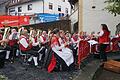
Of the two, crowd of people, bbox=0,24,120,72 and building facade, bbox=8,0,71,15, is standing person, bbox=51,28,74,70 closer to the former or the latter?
crowd of people, bbox=0,24,120,72

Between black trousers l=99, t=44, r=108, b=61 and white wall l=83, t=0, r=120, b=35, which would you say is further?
white wall l=83, t=0, r=120, b=35

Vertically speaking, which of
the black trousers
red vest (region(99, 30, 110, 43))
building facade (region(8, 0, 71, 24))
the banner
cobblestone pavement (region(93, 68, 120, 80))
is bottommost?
cobblestone pavement (region(93, 68, 120, 80))

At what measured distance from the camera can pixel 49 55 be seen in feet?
41.2

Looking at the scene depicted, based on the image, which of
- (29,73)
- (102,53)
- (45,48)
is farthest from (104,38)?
(29,73)

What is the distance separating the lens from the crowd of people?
40.6 ft

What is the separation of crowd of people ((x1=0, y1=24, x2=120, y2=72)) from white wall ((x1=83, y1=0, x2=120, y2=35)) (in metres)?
10.4

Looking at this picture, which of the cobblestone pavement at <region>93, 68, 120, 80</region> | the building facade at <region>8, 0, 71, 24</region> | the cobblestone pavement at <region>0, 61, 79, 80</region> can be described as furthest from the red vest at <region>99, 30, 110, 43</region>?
the building facade at <region>8, 0, 71, 24</region>

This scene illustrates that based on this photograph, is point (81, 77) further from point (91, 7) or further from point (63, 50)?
point (91, 7)

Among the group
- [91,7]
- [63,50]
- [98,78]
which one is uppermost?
[91,7]

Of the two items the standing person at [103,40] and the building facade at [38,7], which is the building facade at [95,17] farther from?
the building facade at [38,7]

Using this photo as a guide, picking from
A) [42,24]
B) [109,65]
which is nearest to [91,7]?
[42,24]

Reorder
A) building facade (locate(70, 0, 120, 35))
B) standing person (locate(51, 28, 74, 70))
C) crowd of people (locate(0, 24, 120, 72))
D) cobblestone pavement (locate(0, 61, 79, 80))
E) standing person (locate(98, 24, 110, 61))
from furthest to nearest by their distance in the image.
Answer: building facade (locate(70, 0, 120, 35)), standing person (locate(98, 24, 110, 61)), crowd of people (locate(0, 24, 120, 72)), standing person (locate(51, 28, 74, 70)), cobblestone pavement (locate(0, 61, 79, 80))

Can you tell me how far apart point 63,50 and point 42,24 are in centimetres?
2479

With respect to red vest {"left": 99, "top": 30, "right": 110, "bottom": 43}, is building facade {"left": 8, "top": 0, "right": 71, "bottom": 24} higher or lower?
higher
